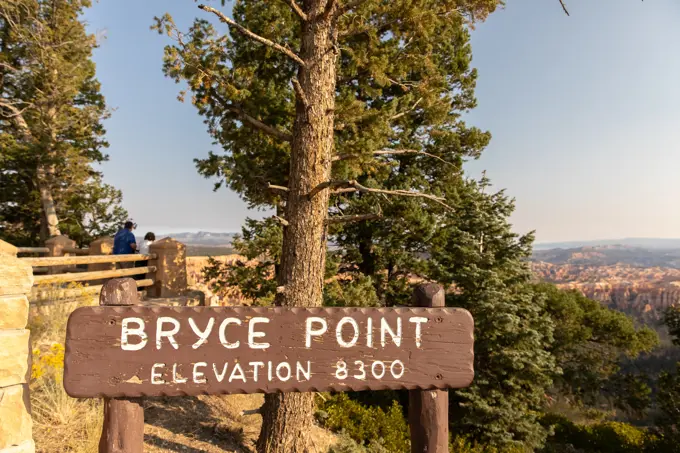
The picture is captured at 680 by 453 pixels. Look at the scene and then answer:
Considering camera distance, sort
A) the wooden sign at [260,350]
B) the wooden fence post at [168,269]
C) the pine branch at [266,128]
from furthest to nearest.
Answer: the wooden fence post at [168,269] < the pine branch at [266,128] < the wooden sign at [260,350]

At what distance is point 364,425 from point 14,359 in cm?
629

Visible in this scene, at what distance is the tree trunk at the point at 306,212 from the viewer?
5000 millimetres

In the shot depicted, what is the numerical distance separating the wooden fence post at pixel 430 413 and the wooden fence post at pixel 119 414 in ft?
5.22

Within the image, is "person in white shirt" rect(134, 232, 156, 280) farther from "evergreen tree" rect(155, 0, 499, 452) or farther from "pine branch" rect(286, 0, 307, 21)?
"pine branch" rect(286, 0, 307, 21)

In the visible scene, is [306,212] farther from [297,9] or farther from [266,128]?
[297,9]

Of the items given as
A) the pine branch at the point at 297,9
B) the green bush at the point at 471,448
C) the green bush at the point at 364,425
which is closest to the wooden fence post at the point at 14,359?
the pine branch at the point at 297,9

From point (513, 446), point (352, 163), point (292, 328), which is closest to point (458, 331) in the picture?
point (292, 328)

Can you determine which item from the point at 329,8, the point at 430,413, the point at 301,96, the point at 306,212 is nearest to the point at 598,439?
the point at 306,212

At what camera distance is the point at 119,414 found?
2.03 metres

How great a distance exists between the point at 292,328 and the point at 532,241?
39.9ft

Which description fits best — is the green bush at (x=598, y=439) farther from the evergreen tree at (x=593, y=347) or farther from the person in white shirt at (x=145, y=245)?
the person in white shirt at (x=145, y=245)

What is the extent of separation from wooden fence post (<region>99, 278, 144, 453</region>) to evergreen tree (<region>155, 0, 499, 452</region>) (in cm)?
285

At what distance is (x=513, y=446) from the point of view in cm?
1034

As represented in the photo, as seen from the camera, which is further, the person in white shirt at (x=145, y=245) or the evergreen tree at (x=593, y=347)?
the evergreen tree at (x=593, y=347)
